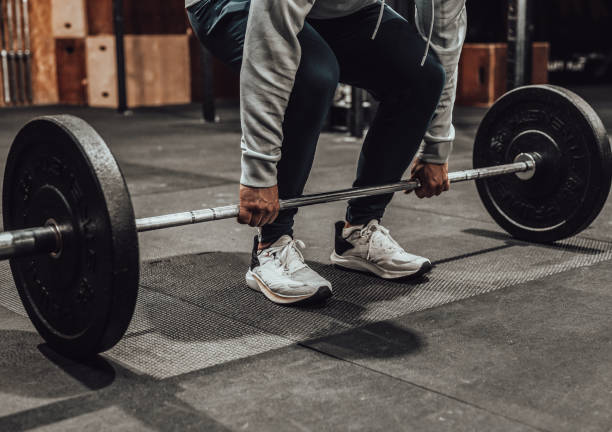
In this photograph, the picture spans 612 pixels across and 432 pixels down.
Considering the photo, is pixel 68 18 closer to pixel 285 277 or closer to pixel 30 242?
pixel 285 277

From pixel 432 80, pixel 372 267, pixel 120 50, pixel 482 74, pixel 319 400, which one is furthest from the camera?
pixel 482 74

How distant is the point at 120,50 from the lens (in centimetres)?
550

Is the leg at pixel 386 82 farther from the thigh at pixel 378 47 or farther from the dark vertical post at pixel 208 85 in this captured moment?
the dark vertical post at pixel 208 85

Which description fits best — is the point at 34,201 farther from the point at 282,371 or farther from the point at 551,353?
the point at 551,353

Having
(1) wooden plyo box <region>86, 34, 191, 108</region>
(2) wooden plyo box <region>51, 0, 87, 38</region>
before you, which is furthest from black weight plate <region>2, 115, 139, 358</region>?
(2) wooden plyo box <region>51, 0, 87, 38</region>

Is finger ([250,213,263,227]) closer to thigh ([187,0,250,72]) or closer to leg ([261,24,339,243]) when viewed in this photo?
leg ([261,24,339,243])

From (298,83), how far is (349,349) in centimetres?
48

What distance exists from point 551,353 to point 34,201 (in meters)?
0.85

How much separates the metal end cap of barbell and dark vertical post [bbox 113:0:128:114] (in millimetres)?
4171

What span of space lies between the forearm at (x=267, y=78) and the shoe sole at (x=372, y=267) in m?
→ 0.41

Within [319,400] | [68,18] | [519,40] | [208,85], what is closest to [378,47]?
[319,400]

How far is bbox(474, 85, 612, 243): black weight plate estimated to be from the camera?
1.78m

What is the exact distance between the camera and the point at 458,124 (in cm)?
488

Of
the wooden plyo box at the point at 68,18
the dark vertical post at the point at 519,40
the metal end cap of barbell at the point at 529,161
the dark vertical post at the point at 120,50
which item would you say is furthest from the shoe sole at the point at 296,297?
the wooden plyo box at the point at 68,18
